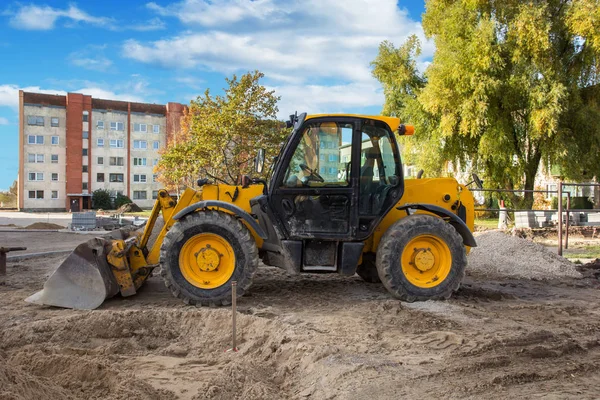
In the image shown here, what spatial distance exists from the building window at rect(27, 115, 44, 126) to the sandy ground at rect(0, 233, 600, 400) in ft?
194

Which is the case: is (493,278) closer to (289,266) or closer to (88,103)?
(289,266)

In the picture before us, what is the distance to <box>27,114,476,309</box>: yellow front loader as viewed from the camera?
712cm

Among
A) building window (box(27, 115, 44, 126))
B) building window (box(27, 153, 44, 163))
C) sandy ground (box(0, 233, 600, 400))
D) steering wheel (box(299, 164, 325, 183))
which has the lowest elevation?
sandy ground (box(0, 233, 600, 400))

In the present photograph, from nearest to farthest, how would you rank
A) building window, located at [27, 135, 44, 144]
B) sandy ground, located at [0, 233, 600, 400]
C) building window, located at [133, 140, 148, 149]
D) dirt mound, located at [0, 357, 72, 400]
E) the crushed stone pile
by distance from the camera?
dirt mound, located at [0, 357, 72, 400]
sandy ground, located at [0, 233, 600, 400]
the crushed stone pile
building window, located at [27, 135, 44, 144]
building window, located at [133, 140, 148, 149]

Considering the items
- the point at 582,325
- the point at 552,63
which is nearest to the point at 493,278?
the point at 582,325

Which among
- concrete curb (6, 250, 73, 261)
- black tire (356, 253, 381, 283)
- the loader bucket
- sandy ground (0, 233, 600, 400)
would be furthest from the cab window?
concrete curb (6, 250, 73, 261)

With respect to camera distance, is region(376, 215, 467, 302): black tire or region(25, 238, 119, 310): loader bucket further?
region(376, 215, 467, 302): black tire

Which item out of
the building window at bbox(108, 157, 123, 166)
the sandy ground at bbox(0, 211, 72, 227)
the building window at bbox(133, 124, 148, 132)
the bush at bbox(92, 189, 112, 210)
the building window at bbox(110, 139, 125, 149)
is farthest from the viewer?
the building window at bbox(133, 124, 148, 132)

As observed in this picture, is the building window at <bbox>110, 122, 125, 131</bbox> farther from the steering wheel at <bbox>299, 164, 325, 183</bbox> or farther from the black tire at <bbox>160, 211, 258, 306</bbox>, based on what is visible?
the steering wheel at <bbox>299, 164, 325, 183</bbox>

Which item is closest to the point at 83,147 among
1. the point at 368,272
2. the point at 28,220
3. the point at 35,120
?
the point at 35,120

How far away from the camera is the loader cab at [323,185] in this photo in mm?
7328

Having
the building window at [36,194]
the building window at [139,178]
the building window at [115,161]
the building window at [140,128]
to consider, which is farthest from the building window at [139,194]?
the building window at [36,194]

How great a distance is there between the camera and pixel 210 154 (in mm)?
27266

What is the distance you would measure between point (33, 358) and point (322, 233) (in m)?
3.87
